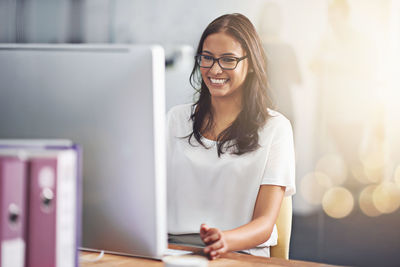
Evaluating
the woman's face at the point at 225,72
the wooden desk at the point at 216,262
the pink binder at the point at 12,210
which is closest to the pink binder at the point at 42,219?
the pink binder at the point at 12,210

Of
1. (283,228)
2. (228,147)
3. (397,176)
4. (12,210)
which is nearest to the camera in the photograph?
(12,210)

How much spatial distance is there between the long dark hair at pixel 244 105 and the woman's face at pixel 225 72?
0.09ft

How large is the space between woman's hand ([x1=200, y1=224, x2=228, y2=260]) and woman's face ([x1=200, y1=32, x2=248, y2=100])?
2.85ft

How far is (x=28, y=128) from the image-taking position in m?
0.95

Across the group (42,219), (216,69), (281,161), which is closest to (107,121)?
(42,219)

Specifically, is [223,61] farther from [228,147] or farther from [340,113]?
[340,113]

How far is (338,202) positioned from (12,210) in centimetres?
173

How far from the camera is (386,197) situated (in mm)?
2070

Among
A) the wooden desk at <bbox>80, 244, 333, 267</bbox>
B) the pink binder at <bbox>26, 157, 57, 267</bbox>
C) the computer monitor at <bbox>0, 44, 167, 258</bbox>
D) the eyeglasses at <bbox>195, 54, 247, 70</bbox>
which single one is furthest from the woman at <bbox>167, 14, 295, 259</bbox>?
the pink binder at <bbox>26, 157, 57, 267</bbox>

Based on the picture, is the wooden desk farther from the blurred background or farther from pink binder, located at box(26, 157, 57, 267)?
the blurred background

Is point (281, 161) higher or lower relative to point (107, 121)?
lower

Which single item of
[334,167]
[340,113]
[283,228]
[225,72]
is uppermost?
[225,72]

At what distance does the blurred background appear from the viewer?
2.06 meters

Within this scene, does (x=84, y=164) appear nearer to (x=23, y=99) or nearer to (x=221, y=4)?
(x=23, y=99)
